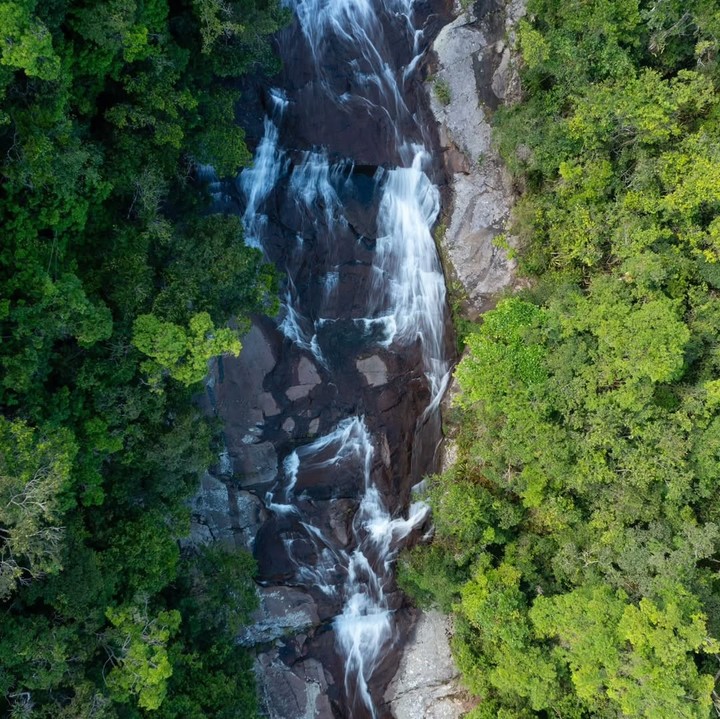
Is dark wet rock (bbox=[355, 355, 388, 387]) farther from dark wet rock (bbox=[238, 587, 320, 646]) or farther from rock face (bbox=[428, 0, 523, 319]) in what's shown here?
dark wet rock (bbox=[238, 587, 320, 646])

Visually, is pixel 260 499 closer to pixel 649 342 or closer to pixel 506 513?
pixel 506 513

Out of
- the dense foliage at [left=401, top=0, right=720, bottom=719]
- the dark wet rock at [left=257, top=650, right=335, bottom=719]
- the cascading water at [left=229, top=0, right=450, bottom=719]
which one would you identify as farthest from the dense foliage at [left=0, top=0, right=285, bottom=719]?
the dense foliage at [left=401, top=0, right=720, bottom=719]

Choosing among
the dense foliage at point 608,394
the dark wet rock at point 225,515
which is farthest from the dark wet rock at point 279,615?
the dense foliage at point 608,394

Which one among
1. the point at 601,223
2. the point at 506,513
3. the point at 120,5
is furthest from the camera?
the point at 506,513

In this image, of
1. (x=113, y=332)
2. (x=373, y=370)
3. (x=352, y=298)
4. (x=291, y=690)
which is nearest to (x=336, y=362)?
(x=373, y=370)

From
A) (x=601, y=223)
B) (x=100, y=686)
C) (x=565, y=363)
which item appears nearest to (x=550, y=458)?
(x=565, y=363)
